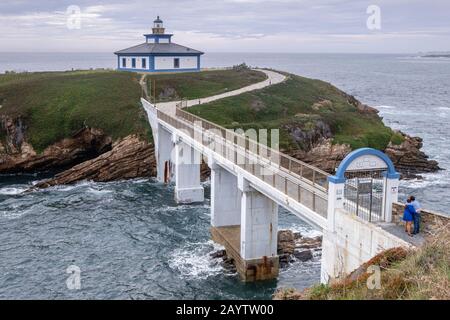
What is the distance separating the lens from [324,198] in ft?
74.4

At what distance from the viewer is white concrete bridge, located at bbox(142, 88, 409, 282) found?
20844 millimetres

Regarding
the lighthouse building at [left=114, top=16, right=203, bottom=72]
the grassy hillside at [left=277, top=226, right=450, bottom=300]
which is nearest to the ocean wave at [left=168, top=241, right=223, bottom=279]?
the grassy hillside at [left=277, top=226, right=450, bottom=300]

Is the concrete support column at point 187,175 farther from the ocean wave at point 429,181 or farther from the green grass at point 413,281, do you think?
the green grass at point 413,281

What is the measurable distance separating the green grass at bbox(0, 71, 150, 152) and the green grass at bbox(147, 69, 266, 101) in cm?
352

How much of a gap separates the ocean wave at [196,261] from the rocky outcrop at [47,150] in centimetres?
2583

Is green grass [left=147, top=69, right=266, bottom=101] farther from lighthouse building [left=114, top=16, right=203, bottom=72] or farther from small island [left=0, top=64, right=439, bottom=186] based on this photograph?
lighthouse building [left=114, top=16, right=203, bottom=72]

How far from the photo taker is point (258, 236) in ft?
102

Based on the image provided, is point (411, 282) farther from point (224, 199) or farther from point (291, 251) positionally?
point (224, 199)

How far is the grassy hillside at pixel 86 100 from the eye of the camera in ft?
193

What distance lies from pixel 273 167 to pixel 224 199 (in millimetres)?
10688

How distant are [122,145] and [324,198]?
36984 mm

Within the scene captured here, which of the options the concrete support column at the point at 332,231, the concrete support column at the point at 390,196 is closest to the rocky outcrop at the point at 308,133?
the concrete support column at the point at 332,231

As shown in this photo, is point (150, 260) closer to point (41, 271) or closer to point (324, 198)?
point (41, 271)
